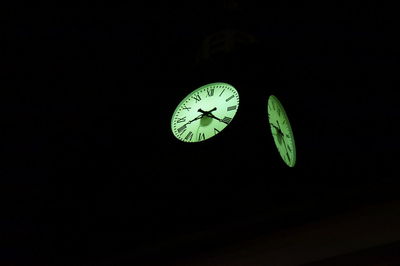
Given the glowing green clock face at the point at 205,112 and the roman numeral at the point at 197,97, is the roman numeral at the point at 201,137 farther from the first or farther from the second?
the roman numeral at the point at 197,97

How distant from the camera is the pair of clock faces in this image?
3896mm

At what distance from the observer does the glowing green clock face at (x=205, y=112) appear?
3.90 m

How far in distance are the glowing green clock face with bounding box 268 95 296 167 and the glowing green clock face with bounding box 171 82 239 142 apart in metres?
0.27

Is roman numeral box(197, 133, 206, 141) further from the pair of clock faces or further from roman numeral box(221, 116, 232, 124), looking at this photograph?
roman numeral box(221, 116, 232, 124)

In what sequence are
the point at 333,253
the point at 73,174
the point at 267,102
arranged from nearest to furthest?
1. the point at 333,253
2. the point at 267,102
3. the point at 73,174

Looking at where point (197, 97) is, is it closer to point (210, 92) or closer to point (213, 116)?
point (210, 92)

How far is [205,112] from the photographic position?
400cm

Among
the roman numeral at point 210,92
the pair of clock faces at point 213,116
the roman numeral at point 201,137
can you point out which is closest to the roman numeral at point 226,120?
the pair of clock faces at point 213,116

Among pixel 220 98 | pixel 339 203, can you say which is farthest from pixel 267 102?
pixel 339 203

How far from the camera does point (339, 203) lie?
10.0 ft

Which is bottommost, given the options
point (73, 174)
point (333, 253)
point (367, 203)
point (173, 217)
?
point (333, 253)

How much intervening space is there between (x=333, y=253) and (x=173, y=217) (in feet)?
3.66

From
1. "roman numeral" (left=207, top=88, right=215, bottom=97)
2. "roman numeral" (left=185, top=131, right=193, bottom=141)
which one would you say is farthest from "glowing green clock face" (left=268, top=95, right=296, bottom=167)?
"roman numeral" (left=185, top=131, right=193, bottom=141)

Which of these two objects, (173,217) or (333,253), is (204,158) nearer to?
(173,217)
